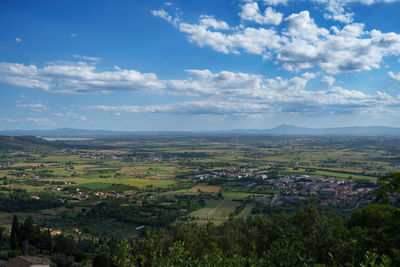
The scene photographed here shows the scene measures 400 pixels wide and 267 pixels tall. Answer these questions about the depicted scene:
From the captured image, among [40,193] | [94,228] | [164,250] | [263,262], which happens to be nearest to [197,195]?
[94,228]

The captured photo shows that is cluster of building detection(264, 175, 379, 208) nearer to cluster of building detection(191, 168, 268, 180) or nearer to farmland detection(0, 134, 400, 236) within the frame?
farmland detection(0, 134, 400, 236)

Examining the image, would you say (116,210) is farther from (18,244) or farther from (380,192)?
(380,192)

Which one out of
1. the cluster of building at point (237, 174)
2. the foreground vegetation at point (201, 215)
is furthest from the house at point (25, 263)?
the cluster of building at point (237, 174)

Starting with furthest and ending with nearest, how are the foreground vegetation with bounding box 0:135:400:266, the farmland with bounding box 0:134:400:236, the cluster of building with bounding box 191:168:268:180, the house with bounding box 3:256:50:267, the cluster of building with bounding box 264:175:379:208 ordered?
the cluster of building with bounding box 191:168:268:180 → the cluster of building with bounding box 264:175:379:208 → the farmland with bounding box 0:134:400:236 → the house with bounding box 3:256:50:267 → the foreground vegetation with bounding box 0:135:400:266

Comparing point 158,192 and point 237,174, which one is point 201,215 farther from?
point 237,174

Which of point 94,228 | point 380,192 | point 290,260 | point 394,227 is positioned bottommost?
point 94,228

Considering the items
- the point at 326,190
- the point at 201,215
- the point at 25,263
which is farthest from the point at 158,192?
the point at 25,263

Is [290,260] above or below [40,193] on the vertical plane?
above

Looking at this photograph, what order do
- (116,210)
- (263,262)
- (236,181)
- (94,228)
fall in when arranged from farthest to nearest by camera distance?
(236,181) < (116,210) < (94,228) < (263,262)

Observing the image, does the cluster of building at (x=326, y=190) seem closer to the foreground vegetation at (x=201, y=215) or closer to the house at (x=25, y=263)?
the foreground vegetation at (x=201, y=215)

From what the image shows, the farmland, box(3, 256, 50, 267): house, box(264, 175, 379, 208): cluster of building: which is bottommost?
the farmland

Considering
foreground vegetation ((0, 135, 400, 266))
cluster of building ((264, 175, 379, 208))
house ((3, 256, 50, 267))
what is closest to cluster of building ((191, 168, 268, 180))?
A: foreground vegetation ((0, 135, 400, 266))
